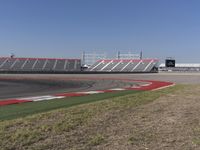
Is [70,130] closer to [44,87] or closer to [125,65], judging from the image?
[44,87]

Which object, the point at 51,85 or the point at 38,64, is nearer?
the point at 51,85

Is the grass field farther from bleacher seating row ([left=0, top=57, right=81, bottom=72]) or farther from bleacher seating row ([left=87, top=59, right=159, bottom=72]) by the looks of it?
bleacher seating row ([left=0, top=57, right=81, bottom=72])

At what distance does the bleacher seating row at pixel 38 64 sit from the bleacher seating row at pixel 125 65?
20.3 ft

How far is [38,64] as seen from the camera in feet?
317

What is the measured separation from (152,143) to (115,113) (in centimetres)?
315

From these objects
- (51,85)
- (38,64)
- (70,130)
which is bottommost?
(51,85)

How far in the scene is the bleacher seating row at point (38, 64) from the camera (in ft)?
308

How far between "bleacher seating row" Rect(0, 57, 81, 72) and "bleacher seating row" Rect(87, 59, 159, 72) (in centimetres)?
618

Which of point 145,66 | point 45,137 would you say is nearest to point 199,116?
point 45,137

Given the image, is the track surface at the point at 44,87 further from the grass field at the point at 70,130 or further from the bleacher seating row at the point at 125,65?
the bleacher seating row at the point at 125,65

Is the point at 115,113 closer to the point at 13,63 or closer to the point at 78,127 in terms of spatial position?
the point at 78,127

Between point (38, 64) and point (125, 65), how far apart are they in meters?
23.9

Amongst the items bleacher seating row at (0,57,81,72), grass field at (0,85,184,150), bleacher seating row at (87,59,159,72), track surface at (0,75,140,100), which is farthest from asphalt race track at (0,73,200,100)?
bleacher seating row at (0,57,81,72)

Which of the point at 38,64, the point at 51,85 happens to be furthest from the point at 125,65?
the point at 51,85
